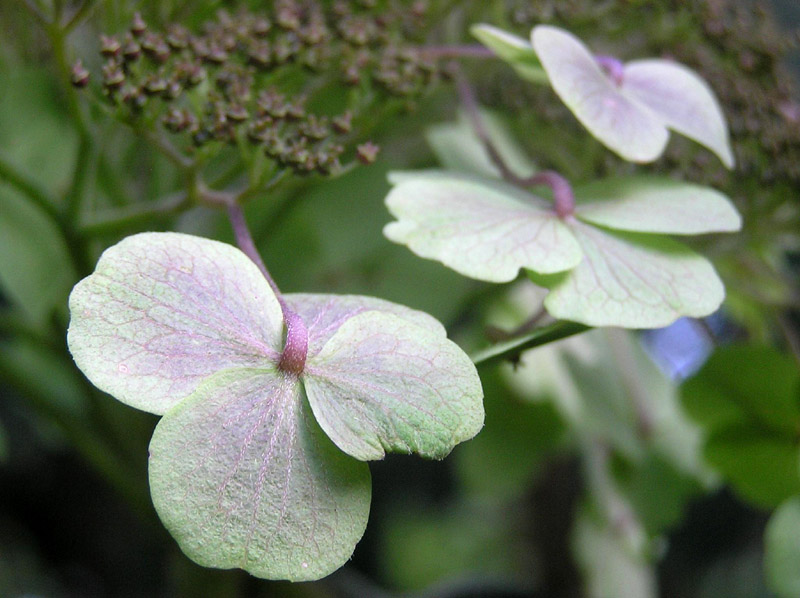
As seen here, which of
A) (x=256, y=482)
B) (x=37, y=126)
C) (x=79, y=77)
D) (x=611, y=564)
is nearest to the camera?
(x=256, y=482)

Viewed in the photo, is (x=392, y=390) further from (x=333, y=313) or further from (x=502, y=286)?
(x=502, y=286)

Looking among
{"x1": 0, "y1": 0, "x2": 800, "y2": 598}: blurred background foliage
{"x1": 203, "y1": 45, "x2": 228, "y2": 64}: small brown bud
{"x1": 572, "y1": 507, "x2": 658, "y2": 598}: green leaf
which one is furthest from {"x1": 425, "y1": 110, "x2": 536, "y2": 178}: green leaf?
{"x1": 572, "y1": 507, "x2": 658, "y2": 598}: green leaf

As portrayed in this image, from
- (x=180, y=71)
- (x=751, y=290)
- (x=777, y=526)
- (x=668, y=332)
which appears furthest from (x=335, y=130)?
(x=668, y=332)

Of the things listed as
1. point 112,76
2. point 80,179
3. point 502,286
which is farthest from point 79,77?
point 502,286

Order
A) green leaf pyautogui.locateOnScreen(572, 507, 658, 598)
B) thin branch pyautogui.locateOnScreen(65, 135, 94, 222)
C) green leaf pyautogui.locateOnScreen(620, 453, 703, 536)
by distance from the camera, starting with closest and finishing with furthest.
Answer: thin branch pyautogui.locateOnScreen(65, 135, 94, 222), green leaf pyautogui.locateOnScreen(620, 453, 703, 536), green leaf pyautogui.locateOnScreen(572, 507, 658, 598)

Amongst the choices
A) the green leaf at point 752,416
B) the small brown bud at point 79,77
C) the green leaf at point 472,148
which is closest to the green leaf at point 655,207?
the green leaf at point 472,148

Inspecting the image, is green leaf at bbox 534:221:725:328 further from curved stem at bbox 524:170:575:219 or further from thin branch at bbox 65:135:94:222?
thin branch at bbox 65:135:94:222

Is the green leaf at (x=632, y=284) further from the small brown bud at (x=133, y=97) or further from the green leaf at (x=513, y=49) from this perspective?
the small brown bud at (x=133, y=97)

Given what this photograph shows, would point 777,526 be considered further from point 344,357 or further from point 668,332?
point 668,332
